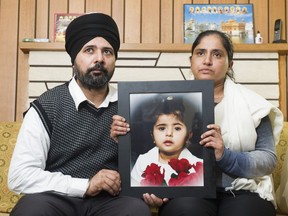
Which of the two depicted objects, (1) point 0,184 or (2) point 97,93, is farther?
(1) point 0,184

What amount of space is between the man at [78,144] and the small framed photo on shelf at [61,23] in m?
0.96

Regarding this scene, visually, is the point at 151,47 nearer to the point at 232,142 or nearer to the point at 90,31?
the point at 90,31

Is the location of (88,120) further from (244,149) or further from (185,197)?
(244,149)

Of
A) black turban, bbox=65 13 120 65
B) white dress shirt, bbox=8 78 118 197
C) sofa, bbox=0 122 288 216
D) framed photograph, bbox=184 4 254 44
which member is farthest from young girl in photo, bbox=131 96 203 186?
framed photograph, bbox=184 4 254 44

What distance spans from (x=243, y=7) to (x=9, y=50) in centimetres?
161

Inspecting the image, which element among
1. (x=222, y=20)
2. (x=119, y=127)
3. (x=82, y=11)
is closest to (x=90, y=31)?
(x=119, y=127)

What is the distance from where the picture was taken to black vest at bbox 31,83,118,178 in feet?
5.43

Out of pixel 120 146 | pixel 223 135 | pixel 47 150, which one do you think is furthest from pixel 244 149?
pixel 47 150

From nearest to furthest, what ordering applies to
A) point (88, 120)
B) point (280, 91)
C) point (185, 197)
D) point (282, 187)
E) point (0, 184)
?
1. point (185, 197)
2. point (88, 120)
3. point (282, 187)
4. point (0, 184)
5. point (280, 91)

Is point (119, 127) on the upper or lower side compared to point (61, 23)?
lower

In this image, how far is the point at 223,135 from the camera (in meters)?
1.71

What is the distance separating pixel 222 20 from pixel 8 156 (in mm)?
1598

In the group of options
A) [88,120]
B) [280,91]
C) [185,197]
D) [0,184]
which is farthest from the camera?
[280,91]

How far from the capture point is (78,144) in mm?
1654
